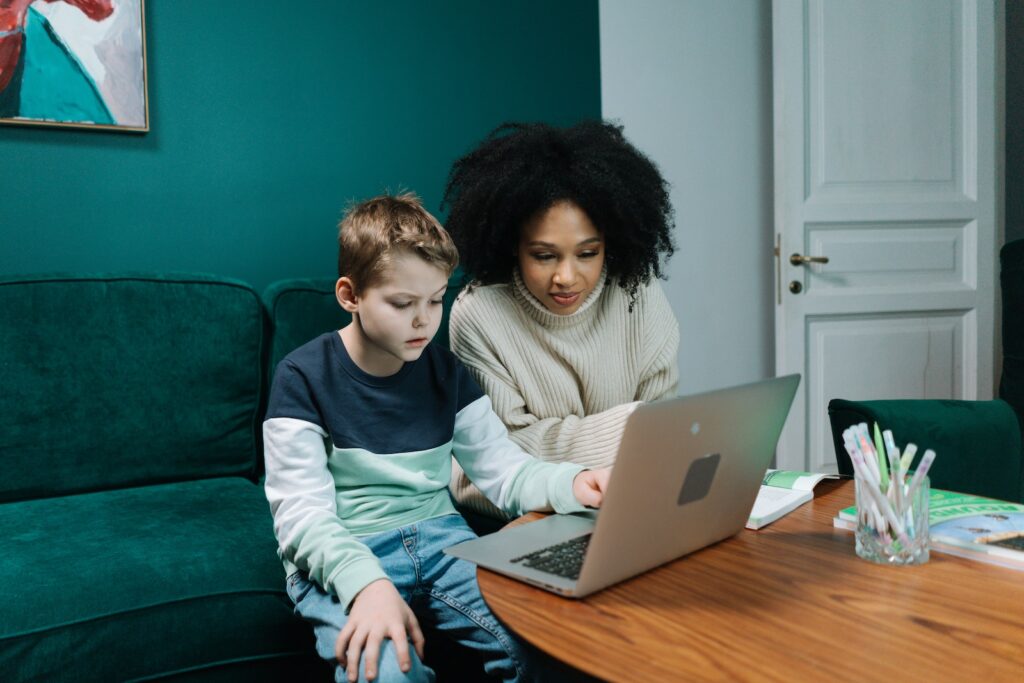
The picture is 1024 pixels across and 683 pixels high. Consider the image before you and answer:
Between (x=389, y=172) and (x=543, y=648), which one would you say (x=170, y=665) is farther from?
(x=389, y=172)

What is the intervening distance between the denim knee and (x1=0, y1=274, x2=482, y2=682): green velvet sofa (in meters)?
0.28

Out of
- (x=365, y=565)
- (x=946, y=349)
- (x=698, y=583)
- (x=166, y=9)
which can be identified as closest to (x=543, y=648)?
(x=698, y=583)

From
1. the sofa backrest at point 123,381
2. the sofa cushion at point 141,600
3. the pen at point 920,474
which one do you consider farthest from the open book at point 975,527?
the sofa backrest at point 123,381

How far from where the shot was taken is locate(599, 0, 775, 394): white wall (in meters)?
3.11

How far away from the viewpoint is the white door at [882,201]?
9.35 feet

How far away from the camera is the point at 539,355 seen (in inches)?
62.0

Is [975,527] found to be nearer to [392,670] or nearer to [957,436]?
[957,436]

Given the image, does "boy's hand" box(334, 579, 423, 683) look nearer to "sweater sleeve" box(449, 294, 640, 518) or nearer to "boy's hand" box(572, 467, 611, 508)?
"boy's hand" box(572, 467, 611, 508)

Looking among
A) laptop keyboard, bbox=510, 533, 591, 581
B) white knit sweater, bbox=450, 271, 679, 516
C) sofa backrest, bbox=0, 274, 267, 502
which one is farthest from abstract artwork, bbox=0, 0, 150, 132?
laptop keyboard, bbox=510, 533, 591, 581

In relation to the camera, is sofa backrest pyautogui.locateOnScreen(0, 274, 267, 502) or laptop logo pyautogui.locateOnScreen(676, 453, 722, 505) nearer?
laptop logo pyautogui.locateOnScreen(676, 453, 722, 505)

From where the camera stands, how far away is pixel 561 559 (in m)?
0.96

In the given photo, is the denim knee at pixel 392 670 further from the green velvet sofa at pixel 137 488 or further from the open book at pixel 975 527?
the open book at pixel 975 527

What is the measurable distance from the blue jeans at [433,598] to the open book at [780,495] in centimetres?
36

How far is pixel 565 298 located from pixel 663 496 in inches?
27.7
